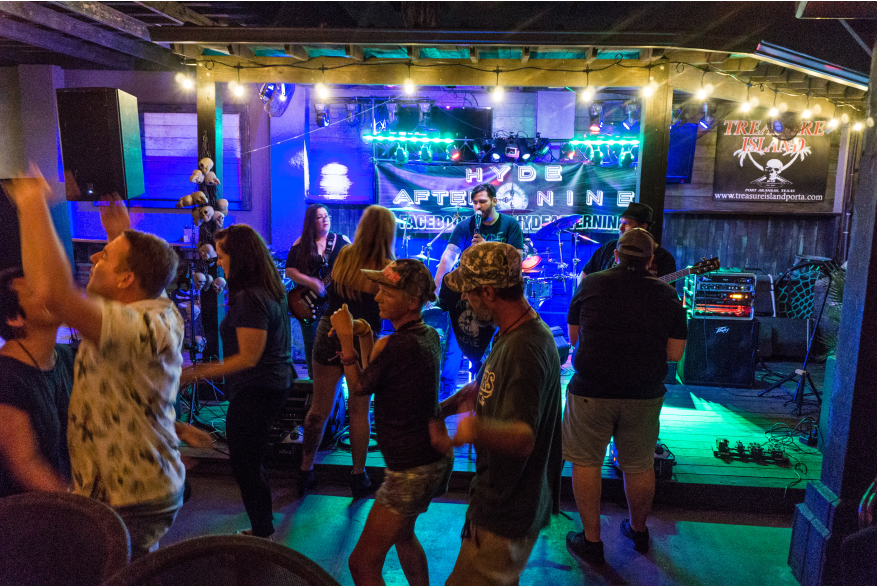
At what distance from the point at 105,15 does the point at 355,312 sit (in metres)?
3.71

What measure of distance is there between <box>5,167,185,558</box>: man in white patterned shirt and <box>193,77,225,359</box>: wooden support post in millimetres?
3306

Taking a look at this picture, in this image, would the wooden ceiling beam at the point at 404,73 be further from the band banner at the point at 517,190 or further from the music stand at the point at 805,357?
the music stand at the point at 805,357

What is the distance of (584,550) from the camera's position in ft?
10.1

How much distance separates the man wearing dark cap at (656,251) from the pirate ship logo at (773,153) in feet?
16.7

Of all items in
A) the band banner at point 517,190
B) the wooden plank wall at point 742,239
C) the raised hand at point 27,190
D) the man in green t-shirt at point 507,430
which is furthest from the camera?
the wooden plank wall at point 742,239

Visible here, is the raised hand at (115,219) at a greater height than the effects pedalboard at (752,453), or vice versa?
the raised hand at (115,219)

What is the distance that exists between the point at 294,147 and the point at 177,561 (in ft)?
23.5

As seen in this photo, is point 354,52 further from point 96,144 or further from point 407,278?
point 407,278

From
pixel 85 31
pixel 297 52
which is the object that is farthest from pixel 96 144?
pixel 85 31

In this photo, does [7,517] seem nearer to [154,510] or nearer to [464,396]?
[154,510]

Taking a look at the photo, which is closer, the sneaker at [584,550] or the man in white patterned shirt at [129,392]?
the man in white patterned shirt at [129,392]

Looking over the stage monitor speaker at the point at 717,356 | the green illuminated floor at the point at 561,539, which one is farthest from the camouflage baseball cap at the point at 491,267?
the stage monitor speaker at the point at 717,356

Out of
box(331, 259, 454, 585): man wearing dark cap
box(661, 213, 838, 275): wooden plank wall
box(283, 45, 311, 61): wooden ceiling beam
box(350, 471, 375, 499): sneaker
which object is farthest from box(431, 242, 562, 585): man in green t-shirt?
box(661, 213, 838, 275): wooden plank wall

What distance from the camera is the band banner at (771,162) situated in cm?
813
